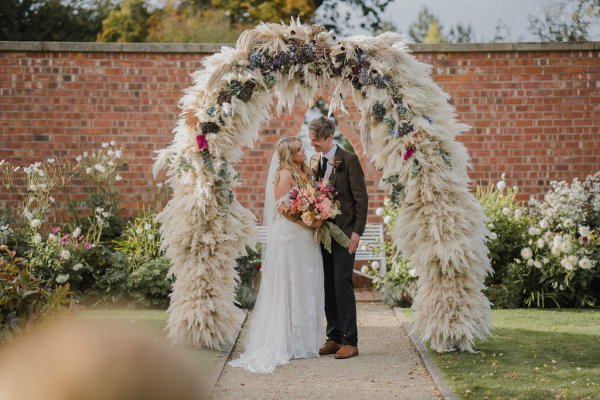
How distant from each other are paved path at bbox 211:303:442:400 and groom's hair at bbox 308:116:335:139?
195cm

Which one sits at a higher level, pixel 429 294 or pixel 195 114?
pixel 195 114

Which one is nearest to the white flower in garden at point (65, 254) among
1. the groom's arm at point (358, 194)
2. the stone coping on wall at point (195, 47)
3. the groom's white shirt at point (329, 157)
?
the stone coping on wall at point (195, 47)

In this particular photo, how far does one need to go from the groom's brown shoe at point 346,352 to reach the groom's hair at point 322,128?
1.84 meters

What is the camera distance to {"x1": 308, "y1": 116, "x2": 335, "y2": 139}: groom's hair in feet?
23.0

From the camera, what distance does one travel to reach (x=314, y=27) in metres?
7.20

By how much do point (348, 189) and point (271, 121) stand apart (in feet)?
14.7

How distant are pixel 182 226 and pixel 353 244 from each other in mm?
1530

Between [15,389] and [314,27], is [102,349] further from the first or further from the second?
[314,27]

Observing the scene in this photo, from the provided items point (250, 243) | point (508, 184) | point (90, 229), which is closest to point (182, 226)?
point (250, 243)

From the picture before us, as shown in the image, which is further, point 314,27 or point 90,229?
point 90,229

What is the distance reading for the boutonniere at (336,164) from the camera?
280 inches

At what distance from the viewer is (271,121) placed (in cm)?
1141

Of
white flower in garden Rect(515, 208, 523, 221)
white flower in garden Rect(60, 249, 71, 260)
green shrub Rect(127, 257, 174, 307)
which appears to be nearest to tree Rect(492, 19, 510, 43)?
white flower in garden Rect(515, 208, 523, 221)

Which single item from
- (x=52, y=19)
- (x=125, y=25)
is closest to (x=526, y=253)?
(x=125, y=25)
